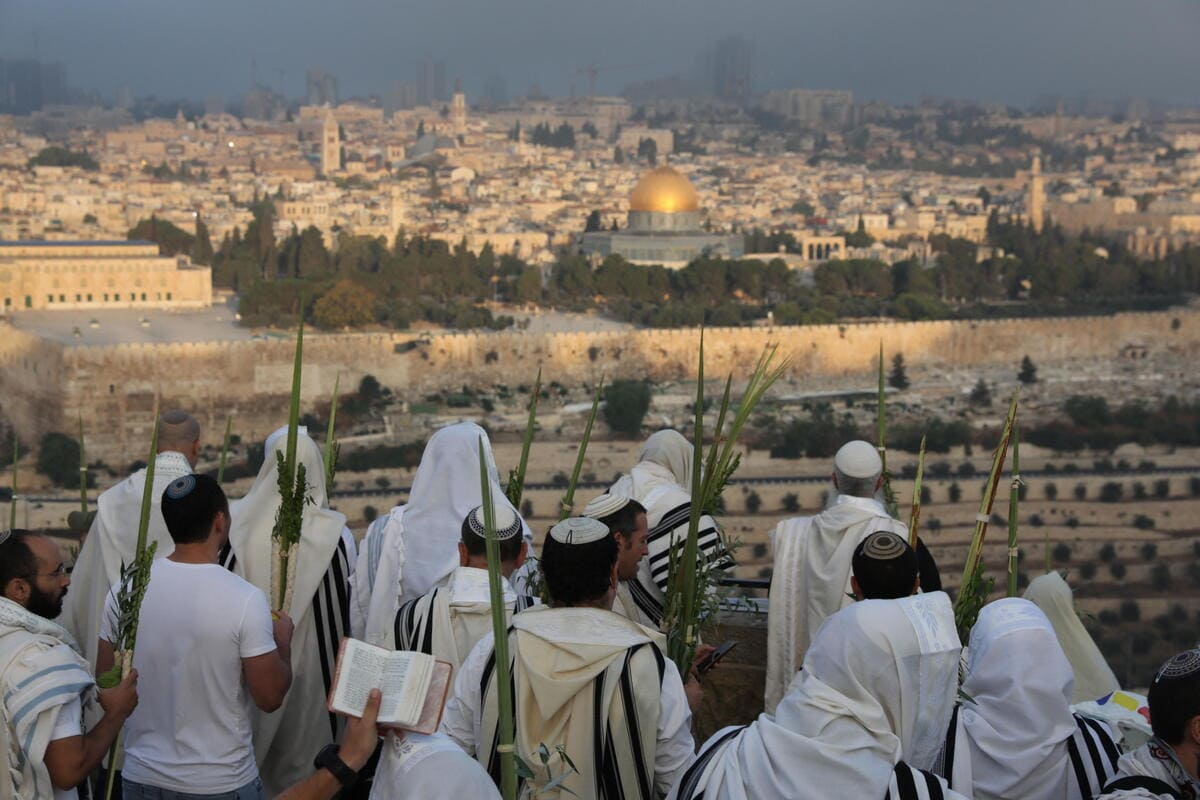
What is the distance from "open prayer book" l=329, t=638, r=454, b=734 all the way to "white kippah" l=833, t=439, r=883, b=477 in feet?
3.95

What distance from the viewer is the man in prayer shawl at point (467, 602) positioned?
7.86 feet

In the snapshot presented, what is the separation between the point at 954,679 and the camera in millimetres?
2062

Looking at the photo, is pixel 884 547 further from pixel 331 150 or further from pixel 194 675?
pixel 331 150

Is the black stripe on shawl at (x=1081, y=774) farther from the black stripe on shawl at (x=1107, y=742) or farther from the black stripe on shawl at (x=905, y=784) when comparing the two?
the black stripe on shawl at (x=905, y=784)

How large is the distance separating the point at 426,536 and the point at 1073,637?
1046 millimetres

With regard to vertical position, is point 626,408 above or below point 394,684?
below

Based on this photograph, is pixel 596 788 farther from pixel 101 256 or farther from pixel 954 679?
pixel 101 256

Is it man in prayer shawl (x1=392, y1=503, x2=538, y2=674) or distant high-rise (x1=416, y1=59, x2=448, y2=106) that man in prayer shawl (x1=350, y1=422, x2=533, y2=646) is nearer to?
man in prayer shawl (x1=392, y1=503, x2=538, y2=674)

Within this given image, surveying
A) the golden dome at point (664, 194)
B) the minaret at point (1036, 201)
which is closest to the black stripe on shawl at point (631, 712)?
the golden dome at point (664, 194)


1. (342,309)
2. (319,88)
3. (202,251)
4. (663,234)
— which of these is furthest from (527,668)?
(319,88)

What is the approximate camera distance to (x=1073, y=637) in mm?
2768

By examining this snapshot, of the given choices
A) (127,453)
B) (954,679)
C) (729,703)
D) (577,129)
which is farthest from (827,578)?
(577,129)

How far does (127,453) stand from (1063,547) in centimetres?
1047

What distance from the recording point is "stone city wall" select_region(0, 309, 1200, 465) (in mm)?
20719
